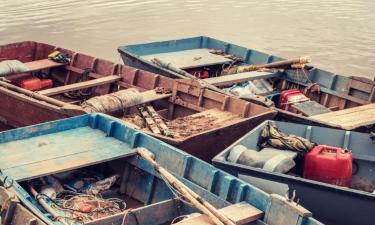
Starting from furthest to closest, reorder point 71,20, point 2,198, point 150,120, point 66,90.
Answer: point 71,20 < point 66,90 < point 150,120 < point 2,198

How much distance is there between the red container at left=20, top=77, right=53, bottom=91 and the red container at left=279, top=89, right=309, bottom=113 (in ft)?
20.1

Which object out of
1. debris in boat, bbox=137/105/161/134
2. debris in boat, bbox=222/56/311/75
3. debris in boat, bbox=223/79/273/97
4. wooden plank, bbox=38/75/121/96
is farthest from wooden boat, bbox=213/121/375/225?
wooden plank, bbox=38/75/121/96

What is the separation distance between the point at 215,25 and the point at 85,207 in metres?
20.0

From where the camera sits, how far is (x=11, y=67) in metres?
14.8

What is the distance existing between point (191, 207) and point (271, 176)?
1.55 metres

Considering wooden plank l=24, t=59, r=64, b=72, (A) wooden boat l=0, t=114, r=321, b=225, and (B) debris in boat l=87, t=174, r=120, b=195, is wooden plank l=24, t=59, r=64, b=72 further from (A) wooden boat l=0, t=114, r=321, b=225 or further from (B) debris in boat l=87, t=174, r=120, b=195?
(B) debris in boat l=87, t=174, r=120, b=195

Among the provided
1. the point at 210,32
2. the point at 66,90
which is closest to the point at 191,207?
the point at 66,90

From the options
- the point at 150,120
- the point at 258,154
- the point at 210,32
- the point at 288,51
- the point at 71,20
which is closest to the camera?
the point at 258,154

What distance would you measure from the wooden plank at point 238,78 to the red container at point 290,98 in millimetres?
1017

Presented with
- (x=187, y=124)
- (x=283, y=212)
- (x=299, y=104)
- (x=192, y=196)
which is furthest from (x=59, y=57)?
(x=283, y=212)

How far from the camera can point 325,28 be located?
90.3 feet

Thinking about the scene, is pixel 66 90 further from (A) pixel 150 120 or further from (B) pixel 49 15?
(B) pixel 49 15

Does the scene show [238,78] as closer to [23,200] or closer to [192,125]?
[192,125]

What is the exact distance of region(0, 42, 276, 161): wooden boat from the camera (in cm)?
1140
